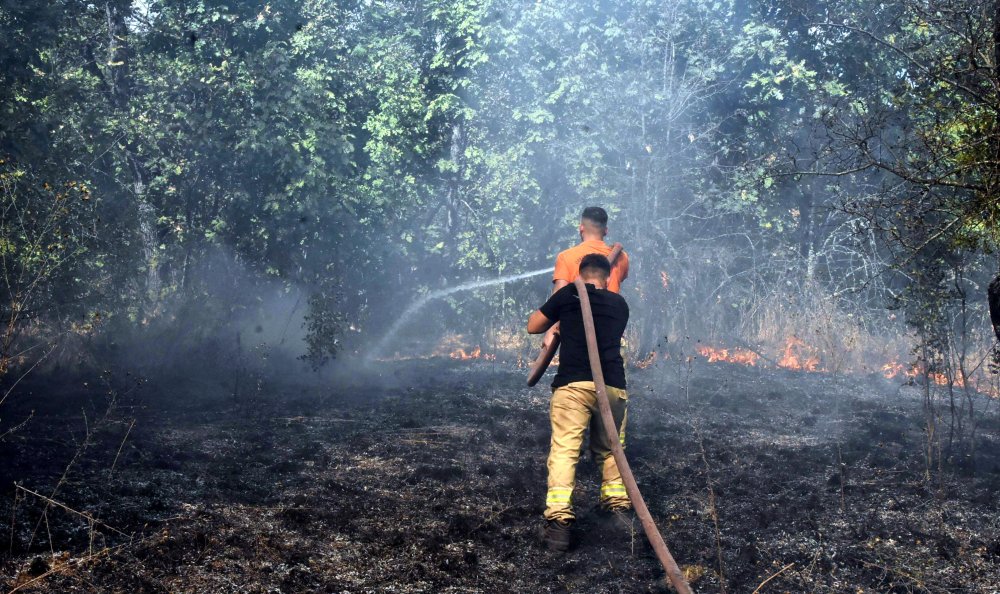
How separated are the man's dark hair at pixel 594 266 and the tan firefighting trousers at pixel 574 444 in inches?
30.1

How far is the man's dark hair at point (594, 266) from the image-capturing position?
596cm

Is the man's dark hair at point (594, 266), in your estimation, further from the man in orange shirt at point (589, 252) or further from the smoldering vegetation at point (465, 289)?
the smoldering vegetation at point (465, 289)

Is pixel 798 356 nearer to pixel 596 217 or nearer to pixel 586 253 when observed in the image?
pixel 596 217

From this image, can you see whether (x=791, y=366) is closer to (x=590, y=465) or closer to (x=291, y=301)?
(x=590, y=465)

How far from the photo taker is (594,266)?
5957mm

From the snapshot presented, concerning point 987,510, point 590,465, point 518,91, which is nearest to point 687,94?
point 518,91

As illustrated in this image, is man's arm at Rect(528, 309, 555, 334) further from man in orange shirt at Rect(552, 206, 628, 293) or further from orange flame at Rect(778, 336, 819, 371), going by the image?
orange flame at Rect(778, 336, 819, 371)

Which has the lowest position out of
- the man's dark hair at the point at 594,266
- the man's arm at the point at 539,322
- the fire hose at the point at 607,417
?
the fire hose at the point at 607,417

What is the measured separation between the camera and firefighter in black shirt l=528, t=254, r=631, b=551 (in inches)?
220

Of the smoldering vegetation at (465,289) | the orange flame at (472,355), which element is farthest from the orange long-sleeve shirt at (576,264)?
the orange flame at (472,355)

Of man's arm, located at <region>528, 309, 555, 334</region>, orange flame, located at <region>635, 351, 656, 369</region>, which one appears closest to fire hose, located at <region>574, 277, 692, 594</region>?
man's arm, located at <region>528, 309, 555, 334</region>

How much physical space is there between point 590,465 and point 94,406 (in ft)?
16.4

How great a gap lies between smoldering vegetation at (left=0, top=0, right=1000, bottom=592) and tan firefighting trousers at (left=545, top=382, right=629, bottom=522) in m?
0.32

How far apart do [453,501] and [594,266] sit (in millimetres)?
2040
